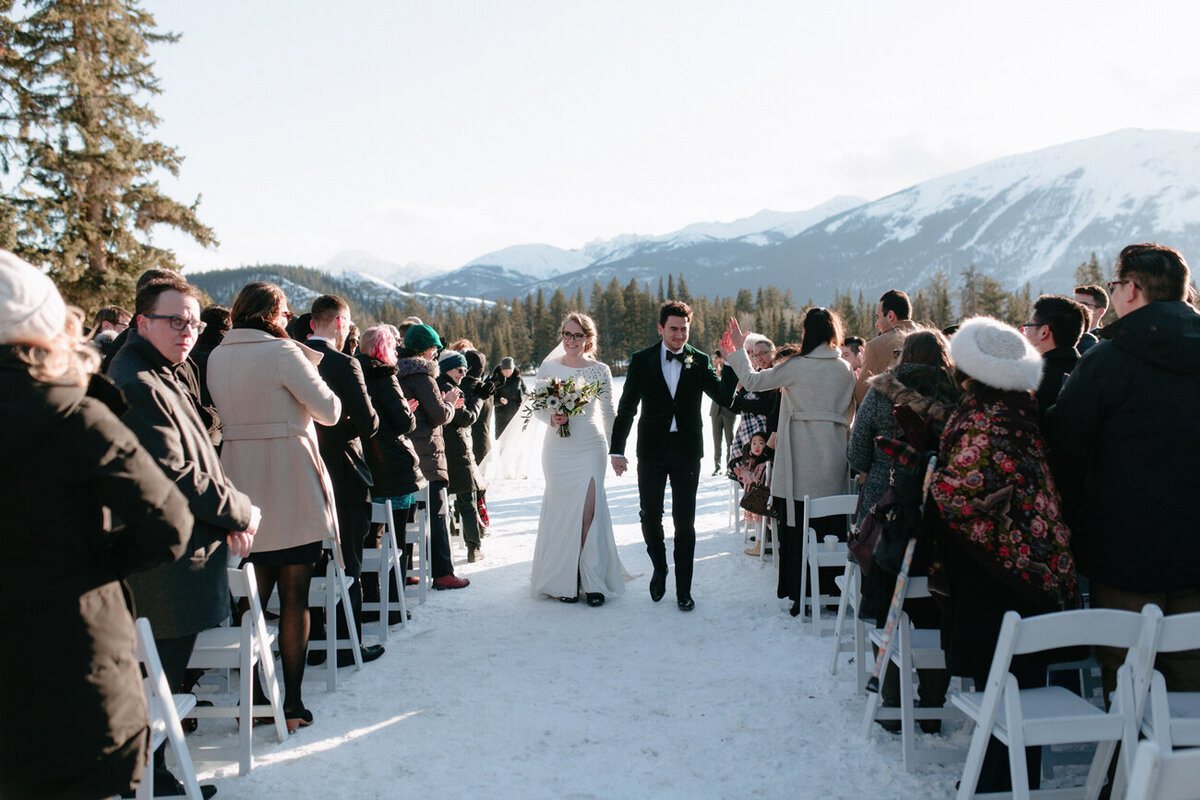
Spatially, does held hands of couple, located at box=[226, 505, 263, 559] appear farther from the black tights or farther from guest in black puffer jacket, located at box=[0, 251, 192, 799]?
guest in black puffer jacket, located at box=[0, 251, 192, 799]

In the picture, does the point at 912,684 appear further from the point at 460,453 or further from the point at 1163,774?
the point at 460,453

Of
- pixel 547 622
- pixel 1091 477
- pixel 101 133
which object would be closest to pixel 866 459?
pixel 1091 477

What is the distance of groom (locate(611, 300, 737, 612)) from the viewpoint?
22.1 feet

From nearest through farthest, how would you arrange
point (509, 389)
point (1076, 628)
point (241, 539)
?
point (1076, 628) < point (241, 539) < point (509, 389)

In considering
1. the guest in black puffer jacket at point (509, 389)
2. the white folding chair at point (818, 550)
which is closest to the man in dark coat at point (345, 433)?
the white folding chair at point (818, 550)

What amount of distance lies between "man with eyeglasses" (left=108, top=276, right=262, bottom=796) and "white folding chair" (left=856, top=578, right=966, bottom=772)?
321cm

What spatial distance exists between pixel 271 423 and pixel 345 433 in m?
0.91

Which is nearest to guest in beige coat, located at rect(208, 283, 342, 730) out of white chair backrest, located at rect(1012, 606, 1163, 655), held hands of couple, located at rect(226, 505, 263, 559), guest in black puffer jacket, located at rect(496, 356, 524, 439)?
held hands of couple, located at rect(226, 505, 263, 559)

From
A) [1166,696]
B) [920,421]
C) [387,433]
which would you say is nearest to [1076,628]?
[1166,696]

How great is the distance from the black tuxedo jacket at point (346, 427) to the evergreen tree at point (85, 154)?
18619mm

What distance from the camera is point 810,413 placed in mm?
6375

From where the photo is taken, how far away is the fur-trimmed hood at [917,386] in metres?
4.05

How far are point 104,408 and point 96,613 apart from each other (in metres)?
0.65

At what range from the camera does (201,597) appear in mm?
3516
